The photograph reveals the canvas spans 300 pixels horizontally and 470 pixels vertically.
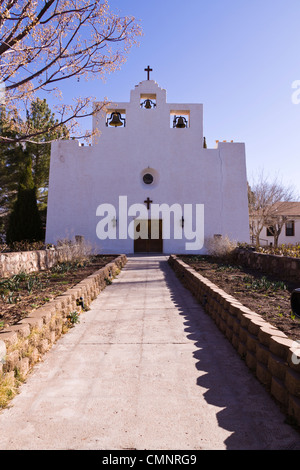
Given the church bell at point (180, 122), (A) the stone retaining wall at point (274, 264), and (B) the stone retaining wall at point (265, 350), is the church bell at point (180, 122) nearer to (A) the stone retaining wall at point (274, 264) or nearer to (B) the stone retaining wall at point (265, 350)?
(A) the stone retaining wall at point (274, 264)

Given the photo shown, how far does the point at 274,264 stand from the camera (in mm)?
10000

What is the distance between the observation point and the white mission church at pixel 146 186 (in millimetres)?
21469

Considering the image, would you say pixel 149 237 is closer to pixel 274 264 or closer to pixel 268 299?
pixel 274 264

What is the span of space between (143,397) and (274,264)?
747 cm

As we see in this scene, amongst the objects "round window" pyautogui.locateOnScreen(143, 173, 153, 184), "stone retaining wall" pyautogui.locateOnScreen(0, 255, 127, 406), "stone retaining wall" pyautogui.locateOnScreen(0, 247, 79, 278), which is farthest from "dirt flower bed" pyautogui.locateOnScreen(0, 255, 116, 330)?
"round window" pyautogui.locateOnScreen(143, 173, 153, 184)

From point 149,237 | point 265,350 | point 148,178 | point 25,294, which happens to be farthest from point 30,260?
point 148,178

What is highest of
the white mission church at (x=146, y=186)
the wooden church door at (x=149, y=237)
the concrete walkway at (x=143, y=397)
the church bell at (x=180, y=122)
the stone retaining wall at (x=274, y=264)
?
the church bell at (x=180, y=122)

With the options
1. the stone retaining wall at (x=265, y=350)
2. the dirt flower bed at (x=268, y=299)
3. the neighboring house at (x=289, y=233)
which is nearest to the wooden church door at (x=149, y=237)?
the dirt flower bed at (x=268, y=299)

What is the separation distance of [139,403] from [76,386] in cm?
73

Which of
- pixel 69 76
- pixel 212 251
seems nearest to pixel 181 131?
pixel 212 251

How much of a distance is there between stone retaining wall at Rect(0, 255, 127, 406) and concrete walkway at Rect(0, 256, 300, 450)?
0.15 meters

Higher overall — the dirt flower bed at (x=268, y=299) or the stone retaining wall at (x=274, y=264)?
the stone retaining wall at (x=274, y=264)

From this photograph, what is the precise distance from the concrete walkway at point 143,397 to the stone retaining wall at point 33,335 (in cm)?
15

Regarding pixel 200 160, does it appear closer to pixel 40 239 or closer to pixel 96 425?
pixel 40 239
